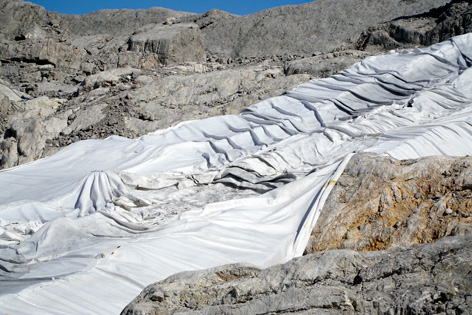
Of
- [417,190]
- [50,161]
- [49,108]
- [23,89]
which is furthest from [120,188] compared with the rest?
[23,89]

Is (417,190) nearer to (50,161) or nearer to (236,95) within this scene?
(50,161)

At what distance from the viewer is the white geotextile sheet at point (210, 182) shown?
424cm

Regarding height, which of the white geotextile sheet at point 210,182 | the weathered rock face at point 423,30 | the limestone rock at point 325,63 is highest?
the weathered rock face at point 423,30

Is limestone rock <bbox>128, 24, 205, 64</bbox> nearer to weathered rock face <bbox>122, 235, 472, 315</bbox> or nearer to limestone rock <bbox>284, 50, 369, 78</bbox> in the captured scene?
limestone rock <bbox>284, 50, 369, 78</bbox>

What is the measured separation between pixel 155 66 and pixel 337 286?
508 inches

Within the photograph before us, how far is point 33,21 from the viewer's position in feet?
67.8

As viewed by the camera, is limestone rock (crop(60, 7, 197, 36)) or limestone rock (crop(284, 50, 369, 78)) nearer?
limestone rock (crop(284, 50, 369, 78))

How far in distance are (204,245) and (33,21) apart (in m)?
19.1

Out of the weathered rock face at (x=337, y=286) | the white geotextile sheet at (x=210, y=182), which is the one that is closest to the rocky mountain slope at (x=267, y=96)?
the weathered rock face at (x=337, y=286)

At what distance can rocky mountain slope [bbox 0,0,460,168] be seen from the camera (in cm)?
1024

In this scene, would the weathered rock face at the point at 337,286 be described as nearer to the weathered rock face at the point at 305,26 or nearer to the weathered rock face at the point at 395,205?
the weathered rock face at the point at 395,205

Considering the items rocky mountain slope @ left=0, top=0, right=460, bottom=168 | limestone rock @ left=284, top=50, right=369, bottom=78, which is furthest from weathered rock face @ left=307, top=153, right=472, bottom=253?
limestone rock @ left=284, top=50, right=369, bottom=78

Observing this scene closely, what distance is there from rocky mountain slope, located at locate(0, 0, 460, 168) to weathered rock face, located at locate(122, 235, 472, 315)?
298 inches

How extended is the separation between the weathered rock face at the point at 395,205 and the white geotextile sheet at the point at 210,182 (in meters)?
0.21
